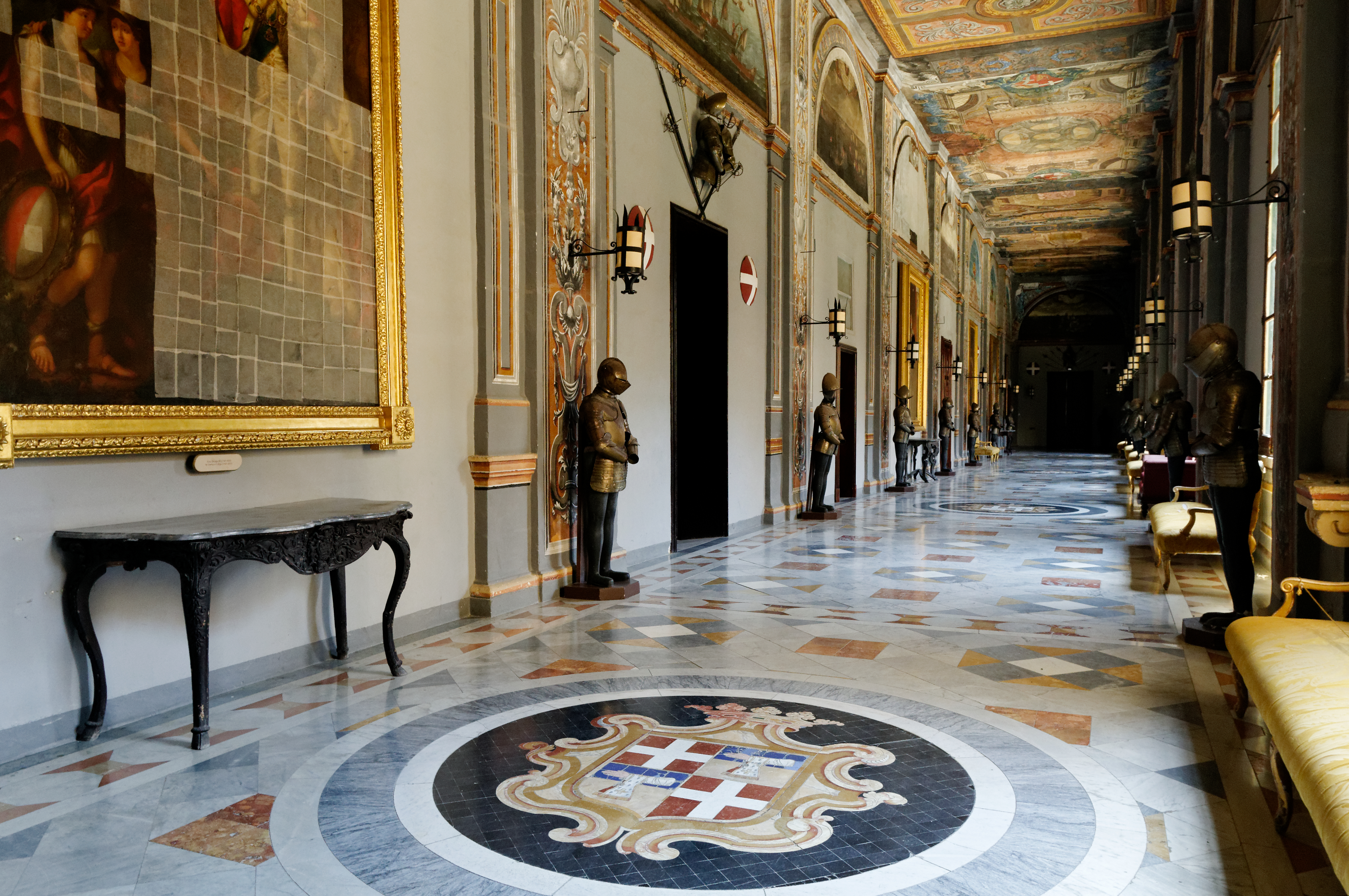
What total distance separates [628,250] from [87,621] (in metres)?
4.51

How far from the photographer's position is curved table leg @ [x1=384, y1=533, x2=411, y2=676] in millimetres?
4812

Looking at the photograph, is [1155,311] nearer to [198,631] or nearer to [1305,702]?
[1305,702]

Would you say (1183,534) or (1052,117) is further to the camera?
(1052,117)

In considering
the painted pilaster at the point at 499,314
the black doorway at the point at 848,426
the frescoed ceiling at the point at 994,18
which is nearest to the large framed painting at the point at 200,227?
the painted pilaster at the point at 499,314

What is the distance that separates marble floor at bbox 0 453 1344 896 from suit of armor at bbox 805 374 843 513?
5.85m

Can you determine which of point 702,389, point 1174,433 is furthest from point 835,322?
point 1174,433

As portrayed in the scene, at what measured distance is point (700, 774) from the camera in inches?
135

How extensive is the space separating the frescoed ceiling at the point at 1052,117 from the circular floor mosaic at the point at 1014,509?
7751mm

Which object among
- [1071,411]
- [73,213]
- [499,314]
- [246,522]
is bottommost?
[246,522]

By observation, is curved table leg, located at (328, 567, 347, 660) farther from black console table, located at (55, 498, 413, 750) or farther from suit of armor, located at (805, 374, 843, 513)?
suit of armor, located at (805, 374, 843, 513)

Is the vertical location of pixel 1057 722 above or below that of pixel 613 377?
below

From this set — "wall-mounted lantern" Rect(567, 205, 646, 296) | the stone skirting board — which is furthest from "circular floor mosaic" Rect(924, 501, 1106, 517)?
the stone skirting board

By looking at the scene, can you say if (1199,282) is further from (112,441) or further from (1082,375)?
(1082,375)

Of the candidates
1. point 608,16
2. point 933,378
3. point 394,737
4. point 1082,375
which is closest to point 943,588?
point 394,737
